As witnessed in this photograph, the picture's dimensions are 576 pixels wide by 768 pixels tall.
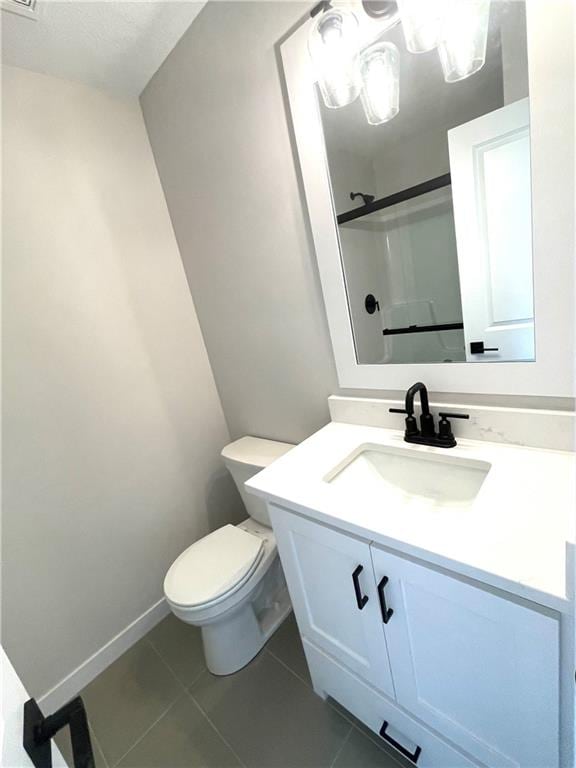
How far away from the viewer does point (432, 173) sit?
95 cm

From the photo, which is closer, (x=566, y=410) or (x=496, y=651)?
(x=496, y=651)

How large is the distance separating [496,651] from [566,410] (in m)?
0.58

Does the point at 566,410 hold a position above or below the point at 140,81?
below

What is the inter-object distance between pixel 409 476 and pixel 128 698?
1460 mm

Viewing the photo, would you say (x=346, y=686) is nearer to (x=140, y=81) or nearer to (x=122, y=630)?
(x=122, y=630)

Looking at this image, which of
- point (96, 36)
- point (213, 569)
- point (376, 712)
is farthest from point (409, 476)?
point (96, 36)

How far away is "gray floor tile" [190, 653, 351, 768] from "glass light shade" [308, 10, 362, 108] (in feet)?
6.55

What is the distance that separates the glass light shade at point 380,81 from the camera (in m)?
0.90

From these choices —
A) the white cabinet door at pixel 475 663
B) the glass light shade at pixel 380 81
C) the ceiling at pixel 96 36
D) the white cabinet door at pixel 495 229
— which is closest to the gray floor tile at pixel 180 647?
the white cabinet door at pixel 475 663

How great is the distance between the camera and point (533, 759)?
681 mm

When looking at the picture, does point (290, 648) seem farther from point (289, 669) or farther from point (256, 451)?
point (256, 451)

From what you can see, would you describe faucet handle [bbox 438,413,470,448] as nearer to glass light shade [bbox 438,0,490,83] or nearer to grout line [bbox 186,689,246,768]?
glass light shade [bbox 438,0,490,83]

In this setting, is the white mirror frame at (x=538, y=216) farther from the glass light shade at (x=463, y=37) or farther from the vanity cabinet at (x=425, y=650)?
the vanity cabinet at (x=425, y=650)

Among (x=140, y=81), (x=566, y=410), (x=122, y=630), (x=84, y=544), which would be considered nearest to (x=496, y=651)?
(x=566, y=410)
